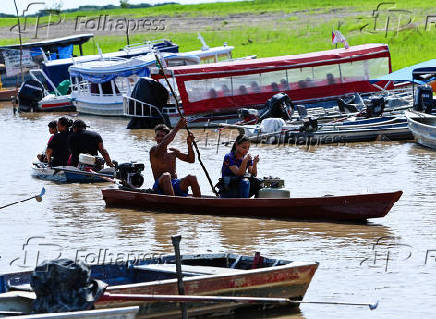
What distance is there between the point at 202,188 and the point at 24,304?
9926 millimetres

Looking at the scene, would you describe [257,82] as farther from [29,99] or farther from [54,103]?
[29,99]

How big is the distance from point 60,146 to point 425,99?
10.1 meters

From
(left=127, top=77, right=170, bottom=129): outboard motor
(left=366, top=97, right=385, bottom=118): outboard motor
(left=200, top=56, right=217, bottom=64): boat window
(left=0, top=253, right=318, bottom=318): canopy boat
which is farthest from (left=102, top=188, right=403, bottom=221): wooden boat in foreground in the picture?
(left=200, top=56, right=217, bottom=64): boat window

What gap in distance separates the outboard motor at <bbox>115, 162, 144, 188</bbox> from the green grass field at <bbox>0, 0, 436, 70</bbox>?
86.5ft

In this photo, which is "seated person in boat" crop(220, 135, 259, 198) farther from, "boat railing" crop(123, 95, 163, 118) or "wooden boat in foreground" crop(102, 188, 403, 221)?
"boat railing" crop(123, 95, 163, 118)

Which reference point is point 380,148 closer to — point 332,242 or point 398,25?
point 332,242

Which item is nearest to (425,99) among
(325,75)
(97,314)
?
(325,75)

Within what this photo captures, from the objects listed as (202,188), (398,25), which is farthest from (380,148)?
(398,25)

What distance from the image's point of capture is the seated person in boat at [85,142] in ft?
58.9

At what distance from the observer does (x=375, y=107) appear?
25484 millimetres

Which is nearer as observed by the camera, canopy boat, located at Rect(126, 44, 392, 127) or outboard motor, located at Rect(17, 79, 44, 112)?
canopy boat, located at Rect(126, 44, 392, 127)

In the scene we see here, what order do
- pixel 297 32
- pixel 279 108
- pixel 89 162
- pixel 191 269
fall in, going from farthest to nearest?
pixel 297 32
pixel 279 108
pixel 89 162
pixel 191 269

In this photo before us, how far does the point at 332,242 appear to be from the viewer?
12.9 metres

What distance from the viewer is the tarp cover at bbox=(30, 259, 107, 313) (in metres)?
8.04
